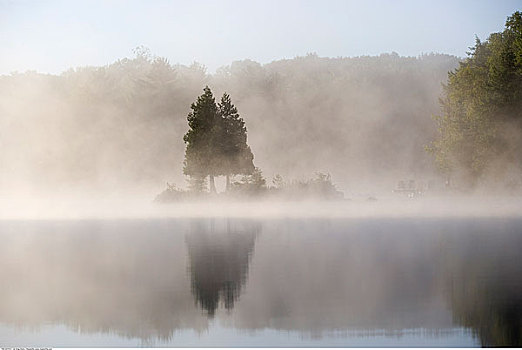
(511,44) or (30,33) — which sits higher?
(30,33)

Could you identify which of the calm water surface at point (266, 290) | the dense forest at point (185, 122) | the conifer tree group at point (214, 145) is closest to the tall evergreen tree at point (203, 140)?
the conifer tree group at point (214, 145)

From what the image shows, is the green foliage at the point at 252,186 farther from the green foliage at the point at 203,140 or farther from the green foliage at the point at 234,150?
the green foliage at the point at 203,140

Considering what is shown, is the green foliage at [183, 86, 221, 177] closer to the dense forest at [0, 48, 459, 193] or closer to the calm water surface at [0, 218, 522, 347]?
the calm water surface at [0, 218, 522, 347]

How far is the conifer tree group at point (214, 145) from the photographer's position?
38.9m

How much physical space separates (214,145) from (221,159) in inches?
26.7

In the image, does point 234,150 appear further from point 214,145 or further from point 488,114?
point 488,114

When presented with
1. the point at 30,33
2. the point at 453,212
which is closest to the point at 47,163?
the point at 30,33

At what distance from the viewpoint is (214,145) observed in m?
38.8

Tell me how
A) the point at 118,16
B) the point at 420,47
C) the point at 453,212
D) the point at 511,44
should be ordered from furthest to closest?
the point at 118,16 → the point at 420,47 → the point at 511,44 → the point at 453,212

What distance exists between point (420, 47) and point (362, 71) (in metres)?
20.7

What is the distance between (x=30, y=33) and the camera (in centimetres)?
6888

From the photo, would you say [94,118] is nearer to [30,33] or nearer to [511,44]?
[30,33]

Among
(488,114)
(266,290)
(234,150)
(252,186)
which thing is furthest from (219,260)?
A: (252,186)

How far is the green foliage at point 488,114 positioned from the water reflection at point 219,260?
52.1 ft
